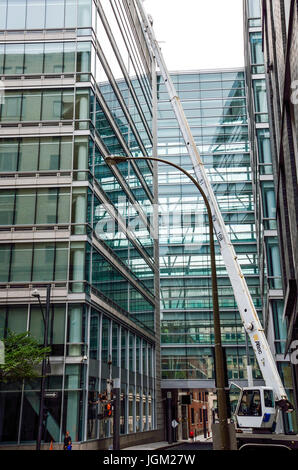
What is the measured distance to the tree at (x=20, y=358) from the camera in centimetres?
2616

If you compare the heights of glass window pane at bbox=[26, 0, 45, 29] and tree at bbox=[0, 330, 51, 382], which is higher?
glass window pane at bbox=[26, 0, 45, 29]

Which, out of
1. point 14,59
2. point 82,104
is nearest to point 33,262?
point 82,104

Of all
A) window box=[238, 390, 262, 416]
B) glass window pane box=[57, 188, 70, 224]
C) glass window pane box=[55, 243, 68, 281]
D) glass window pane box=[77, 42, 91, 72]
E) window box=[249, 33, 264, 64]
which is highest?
window box=[249, 33, 264, 64]

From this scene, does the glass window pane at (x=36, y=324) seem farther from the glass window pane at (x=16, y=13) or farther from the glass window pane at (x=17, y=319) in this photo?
the glass window pane at (x=16, y=13)

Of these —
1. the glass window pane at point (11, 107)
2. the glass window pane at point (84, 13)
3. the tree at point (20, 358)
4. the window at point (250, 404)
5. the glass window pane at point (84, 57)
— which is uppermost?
the glass window pane at point (84, 13)

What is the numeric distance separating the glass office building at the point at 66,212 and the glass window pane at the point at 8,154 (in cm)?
7

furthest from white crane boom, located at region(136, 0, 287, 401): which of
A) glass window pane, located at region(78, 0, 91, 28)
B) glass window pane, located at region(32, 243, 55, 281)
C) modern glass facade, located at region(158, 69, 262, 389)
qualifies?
modern glass facade, located at region(158, 69, 262, 389)

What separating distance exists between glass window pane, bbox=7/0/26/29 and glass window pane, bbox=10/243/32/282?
16.0m

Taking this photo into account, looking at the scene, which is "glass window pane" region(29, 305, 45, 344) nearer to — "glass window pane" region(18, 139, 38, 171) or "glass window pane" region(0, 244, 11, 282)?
"glass window pane" region(0, 244, 11, 282)

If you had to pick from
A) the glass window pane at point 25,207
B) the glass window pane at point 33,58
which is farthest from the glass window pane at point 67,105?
the glass window pane at point 25,207

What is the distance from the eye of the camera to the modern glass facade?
63.8 meters

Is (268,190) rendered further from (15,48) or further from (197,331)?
(197,331)

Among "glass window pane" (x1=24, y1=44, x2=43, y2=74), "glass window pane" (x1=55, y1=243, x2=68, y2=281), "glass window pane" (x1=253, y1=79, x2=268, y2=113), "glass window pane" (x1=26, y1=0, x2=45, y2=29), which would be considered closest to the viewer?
"glass window pane" (x1=55, y1=243, x2=68, y2=281)

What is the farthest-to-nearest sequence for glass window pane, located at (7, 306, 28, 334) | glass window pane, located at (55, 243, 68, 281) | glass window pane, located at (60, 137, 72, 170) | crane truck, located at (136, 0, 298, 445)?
glass window pane, located at (60, 137, 72, 170) → glass window pane, located at (55, 243, 68, 281) → glass window pane, located at (7, 306, 28, 334) → crane truck, located at (136, 0, 298, 445)
